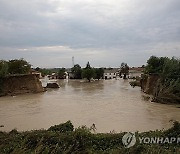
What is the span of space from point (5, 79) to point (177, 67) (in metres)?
22.4

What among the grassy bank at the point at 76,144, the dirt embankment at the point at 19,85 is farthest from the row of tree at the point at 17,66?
the grassy bank at the point at 76,144

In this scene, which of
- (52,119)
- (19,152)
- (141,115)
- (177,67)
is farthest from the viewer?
(177,67)

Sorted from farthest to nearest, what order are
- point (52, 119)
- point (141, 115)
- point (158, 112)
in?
point (158, 112) → point (141, 115) → point (52, 119)

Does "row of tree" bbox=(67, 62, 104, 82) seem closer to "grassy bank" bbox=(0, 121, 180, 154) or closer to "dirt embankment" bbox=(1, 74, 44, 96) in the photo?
"dirt embankment" bbox=(1, 74, 44, 96)

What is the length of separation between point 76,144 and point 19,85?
27.3 meters

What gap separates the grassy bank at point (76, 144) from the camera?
7397 millimetres

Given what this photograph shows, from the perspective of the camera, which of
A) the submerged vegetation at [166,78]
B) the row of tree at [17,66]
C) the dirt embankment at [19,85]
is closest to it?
the submerged vegetation at [166,78]

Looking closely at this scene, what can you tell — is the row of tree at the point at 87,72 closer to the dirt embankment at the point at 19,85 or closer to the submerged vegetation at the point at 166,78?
the dirt embankment at the point at 19,85

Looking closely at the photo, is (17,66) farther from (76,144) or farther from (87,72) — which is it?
(76,144)

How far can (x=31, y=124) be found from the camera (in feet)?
49.1

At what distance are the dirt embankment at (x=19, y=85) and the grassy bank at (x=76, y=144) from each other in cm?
2486

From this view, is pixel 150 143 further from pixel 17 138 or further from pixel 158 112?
pixel 158 112

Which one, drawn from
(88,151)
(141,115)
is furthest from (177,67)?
(88,151)

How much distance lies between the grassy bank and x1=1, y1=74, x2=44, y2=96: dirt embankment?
24864 millimetres
